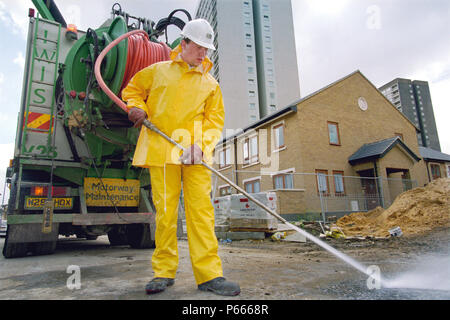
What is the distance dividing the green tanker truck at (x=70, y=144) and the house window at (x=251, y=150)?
12440mm

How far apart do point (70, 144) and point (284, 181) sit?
11288mm

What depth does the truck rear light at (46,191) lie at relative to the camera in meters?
4.23

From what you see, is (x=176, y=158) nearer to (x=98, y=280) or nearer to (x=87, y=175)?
(x=98, y=280)

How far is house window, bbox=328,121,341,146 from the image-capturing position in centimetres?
1530

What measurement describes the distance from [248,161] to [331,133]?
4.96 metres

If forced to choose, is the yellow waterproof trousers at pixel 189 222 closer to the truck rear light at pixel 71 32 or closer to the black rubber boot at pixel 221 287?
the black rubber boot at pixel 221 287

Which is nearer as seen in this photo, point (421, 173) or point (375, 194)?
point (375, 194)

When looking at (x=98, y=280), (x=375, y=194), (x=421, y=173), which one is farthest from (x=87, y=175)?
(x=421, y=173)

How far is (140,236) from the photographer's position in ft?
17.2

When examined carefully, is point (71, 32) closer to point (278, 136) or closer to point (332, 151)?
point (278, 136)

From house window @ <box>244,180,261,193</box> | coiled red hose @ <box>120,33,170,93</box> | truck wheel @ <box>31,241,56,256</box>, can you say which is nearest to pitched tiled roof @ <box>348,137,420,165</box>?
house window @ <box>244,180,261,193</box>

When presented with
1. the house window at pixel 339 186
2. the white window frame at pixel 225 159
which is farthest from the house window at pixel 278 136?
the white window frame at pixel 225 159

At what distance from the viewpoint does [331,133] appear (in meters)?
15.4
